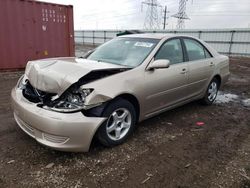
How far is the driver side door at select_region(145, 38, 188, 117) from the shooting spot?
348cm

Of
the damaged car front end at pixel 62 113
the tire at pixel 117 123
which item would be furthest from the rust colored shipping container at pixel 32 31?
the tire at pixel 117 123

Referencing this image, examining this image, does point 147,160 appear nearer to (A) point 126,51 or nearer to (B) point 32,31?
(A) point 126,51

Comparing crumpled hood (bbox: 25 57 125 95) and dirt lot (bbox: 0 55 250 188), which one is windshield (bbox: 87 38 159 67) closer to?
crumpled hood (bbox: 25 57 125 95)

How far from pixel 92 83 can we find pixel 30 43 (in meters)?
6.71

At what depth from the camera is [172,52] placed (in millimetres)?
4039

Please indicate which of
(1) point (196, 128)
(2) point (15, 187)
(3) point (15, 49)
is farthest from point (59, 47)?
(2) point (15, 187)

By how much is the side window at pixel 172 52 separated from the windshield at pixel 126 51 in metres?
0.17

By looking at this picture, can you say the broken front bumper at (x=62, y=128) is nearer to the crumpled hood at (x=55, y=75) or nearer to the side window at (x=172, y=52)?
the crumpled hood at (x=55, y=75)

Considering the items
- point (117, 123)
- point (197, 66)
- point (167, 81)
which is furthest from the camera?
point (197, 66)

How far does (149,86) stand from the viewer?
3.41 meters

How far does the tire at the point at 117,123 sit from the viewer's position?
290 cm

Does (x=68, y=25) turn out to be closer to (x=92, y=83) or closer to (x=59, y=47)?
(x=59, y=47)

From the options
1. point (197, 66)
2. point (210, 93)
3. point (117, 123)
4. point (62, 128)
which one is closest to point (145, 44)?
point (197, 66)

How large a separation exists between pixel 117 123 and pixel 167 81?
118cm
